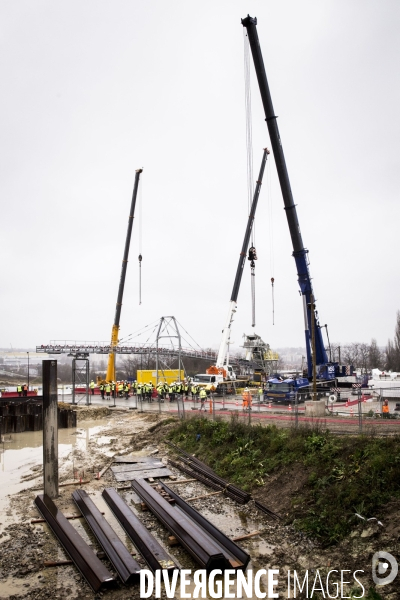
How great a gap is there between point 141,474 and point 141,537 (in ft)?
20.6

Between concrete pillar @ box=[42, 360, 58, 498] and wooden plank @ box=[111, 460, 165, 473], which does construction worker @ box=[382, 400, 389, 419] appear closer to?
wooden plank @ box=[111, 460, 165, 473]

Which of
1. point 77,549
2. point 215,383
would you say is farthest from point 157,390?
point 77,549

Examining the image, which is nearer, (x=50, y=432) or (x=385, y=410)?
(x=50, y=432)

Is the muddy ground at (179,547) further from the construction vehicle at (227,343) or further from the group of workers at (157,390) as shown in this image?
the construction vehicle at (227,343)

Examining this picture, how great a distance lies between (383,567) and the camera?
8.66 metres

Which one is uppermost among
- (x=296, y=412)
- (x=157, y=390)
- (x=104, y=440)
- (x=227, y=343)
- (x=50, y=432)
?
(x=227, y=343)

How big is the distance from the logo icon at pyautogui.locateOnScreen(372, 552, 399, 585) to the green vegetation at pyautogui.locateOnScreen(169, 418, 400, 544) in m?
1.32

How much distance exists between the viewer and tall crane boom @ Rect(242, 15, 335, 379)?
86.9 feet

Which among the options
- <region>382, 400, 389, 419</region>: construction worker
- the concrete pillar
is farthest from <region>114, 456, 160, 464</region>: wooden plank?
<region>382, 400, 389, 419</region>: construction worker

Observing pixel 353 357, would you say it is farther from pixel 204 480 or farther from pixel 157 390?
pixel 204 480

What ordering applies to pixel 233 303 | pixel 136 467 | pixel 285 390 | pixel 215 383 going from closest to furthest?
1. pixel 136 467
2. pixel 285 390
3. pixel 215 383
4. pixel 233 303

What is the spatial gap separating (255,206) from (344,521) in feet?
120

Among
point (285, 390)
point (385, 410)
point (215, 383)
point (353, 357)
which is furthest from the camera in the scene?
point (353, 357)

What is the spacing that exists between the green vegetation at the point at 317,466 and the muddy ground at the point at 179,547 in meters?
0.38
